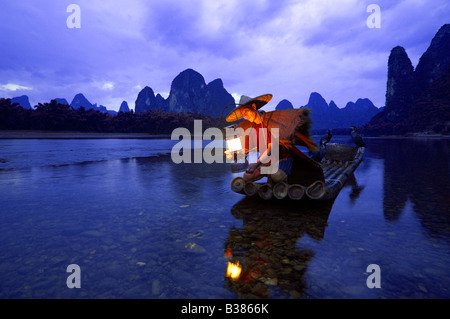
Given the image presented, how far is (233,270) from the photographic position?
8.13 ft

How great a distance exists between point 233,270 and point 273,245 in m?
0.81

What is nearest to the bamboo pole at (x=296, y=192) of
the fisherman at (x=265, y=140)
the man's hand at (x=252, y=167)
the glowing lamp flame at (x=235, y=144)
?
the fisherman at (x=265, y=140)

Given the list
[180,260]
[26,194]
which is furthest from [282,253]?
[26,194]

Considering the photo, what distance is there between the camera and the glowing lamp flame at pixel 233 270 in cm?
236

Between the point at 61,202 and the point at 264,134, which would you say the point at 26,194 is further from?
the point at 264,134

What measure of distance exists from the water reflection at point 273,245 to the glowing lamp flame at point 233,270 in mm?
37

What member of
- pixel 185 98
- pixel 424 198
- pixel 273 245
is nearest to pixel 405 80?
pixel 424 198

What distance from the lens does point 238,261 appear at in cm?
267

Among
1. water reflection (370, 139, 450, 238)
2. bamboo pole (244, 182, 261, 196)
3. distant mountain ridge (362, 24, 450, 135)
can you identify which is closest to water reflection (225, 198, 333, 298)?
bamboo pole (244, 182, 261, 196)

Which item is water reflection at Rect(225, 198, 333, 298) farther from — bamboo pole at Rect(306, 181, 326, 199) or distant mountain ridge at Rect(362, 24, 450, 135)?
distant mountain ridge at Rect(362, 24, 450, 135)

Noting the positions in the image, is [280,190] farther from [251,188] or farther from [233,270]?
[233,270]

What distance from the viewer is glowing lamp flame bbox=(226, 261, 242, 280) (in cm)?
236

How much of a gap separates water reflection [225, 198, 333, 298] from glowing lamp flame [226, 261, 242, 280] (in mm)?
37

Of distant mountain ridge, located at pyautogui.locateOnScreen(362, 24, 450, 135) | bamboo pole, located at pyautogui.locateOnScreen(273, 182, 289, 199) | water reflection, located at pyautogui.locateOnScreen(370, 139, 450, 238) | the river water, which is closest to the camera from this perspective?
the river water
